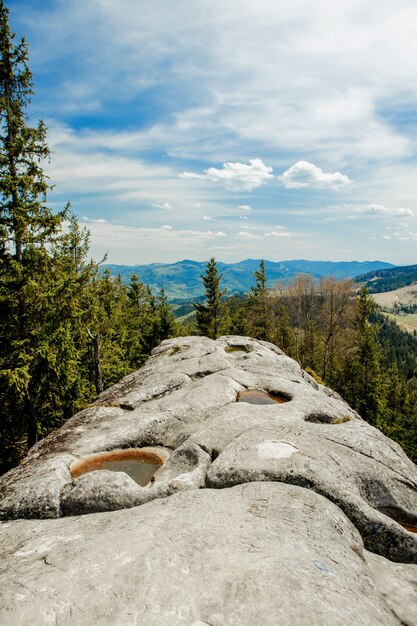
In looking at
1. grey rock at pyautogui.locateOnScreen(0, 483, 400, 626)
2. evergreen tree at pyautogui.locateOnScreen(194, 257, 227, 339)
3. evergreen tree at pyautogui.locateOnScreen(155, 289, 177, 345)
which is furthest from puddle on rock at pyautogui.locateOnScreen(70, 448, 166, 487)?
evergreen tree at pyautogui.locateOnScreen(194, 257, 227, 339)

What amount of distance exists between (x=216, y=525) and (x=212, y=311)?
160 ft

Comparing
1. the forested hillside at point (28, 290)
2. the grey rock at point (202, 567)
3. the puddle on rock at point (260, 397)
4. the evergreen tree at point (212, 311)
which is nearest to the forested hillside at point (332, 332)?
the evergreen tree at point (212, 311)

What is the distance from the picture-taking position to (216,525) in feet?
23.2

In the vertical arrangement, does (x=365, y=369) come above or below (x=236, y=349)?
below

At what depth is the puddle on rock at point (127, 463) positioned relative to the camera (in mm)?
11172

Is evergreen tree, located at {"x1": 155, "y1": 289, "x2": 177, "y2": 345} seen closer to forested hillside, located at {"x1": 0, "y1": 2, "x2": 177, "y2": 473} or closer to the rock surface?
forested hillside, located at {"x1": 0, "y1": 2, "x2": 177, "y2": 473}

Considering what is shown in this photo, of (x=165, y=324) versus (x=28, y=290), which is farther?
(x=165, y=324)

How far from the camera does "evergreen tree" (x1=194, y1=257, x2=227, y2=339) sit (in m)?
55.2

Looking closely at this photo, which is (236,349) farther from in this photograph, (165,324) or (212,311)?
(212,311)

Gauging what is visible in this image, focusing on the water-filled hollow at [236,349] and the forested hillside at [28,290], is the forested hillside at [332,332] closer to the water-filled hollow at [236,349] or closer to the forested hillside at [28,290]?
the water-filled hollow at [236,349]

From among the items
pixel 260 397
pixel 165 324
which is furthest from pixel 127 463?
pixel 165 324

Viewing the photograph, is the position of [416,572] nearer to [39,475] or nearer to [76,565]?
[76,565]

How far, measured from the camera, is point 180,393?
52.9 ft

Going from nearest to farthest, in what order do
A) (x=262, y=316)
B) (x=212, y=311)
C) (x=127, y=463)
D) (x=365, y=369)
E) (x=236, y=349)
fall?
(x=127, y=463) → (x=236, y=349) → (x=365, y=369) → (x=262, y=316) → (x=212, y=311)
